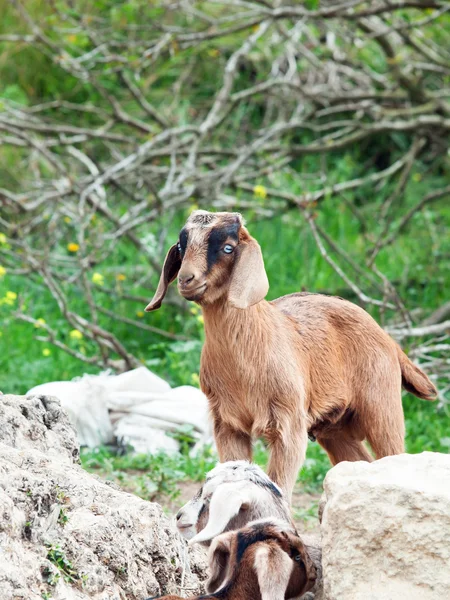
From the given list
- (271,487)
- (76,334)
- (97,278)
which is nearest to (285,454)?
(271,487)

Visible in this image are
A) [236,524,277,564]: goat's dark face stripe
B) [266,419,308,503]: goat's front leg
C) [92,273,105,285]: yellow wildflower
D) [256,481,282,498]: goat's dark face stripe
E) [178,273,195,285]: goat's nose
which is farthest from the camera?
[92,273,105,285]: yellow wildflower

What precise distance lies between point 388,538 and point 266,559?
1.39 feet

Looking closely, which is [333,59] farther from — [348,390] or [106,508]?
[106,508]

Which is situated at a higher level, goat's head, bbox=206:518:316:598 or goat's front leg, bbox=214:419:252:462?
goat's head, bbox=206:518:316:598

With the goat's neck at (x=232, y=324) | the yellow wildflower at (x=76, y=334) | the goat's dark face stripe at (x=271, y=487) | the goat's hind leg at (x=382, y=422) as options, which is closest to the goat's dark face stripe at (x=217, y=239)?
the goat's neck at (x=232, y=324)

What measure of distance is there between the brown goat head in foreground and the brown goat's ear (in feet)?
3.21

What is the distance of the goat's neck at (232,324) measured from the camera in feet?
14.6

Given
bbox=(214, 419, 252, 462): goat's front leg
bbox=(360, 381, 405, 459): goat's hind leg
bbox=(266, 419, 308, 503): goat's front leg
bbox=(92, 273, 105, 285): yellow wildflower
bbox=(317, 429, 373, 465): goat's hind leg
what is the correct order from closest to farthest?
bbox=(266, 419, 308, 503): goat's front leg, bbox=(214, 419, 252, 462): goat's front leg, bbox=(360, 381, 405, 459): goat's hind leg, bbox=(317, 429, 373, 465): goat's hind leg, bbox=(92, 273, 105, 285): yellow wildflower

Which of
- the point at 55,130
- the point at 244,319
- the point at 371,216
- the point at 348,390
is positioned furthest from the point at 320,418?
the point at 371,216

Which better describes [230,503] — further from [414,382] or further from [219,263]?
[414,382]

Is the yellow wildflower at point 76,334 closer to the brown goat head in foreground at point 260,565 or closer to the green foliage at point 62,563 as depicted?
the brown goat head in foreground at point 260,565

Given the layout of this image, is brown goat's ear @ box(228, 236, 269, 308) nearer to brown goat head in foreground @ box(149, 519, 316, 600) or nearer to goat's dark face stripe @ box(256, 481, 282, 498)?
goat's dark face stripe @ box(256, 481, 282, 498)

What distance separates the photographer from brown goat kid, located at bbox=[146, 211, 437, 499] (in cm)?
427

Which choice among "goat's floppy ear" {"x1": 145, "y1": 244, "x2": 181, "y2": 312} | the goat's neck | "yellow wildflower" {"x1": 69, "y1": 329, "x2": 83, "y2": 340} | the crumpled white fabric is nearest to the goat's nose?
the goat's neck
